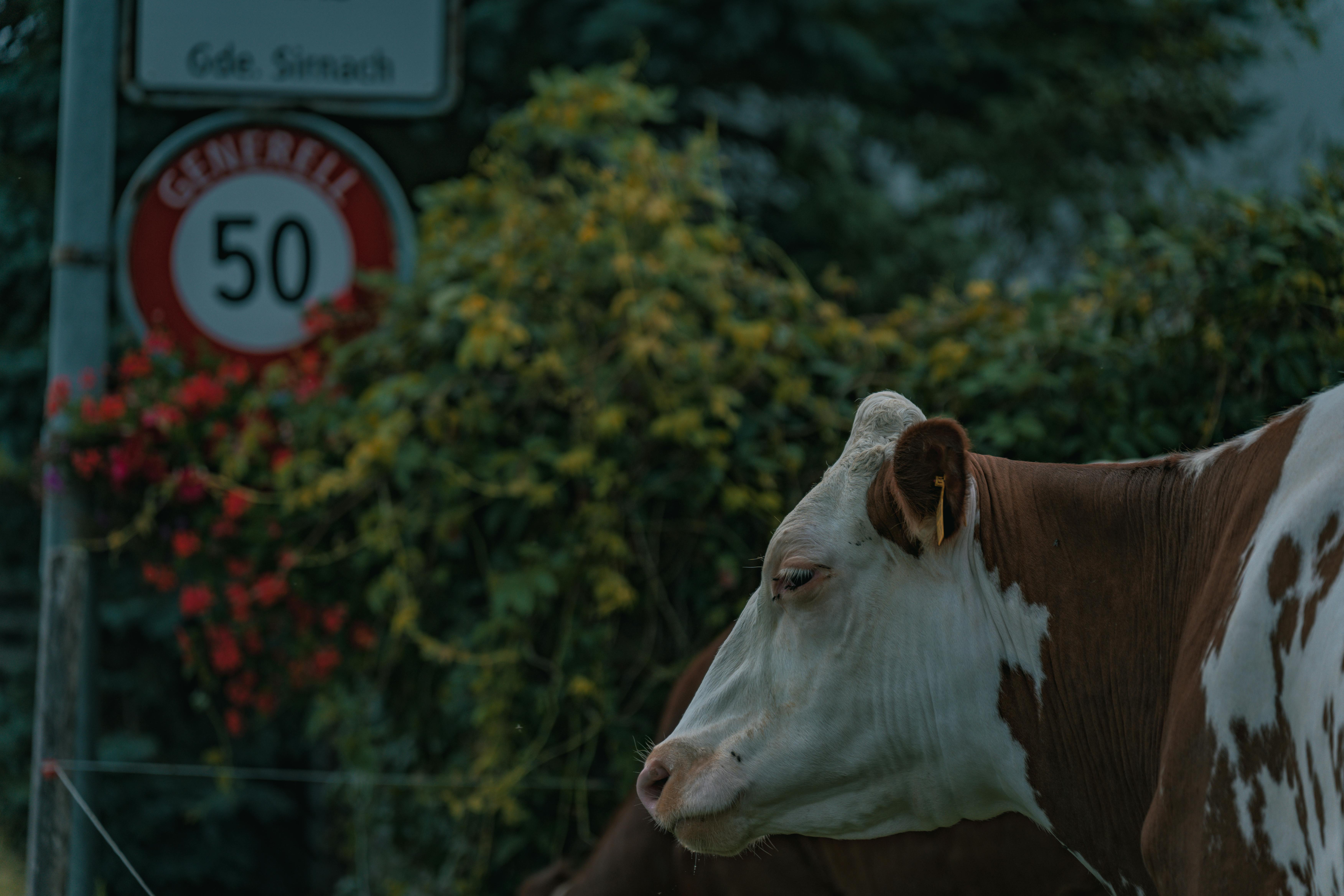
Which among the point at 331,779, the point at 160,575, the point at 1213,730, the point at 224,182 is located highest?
the point at 224,182

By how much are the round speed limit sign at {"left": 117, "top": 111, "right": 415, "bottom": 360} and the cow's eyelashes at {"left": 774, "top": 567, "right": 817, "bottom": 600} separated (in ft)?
8.41

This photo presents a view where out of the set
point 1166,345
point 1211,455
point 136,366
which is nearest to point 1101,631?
point 1211,455

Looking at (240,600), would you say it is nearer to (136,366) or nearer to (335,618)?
(335,618)

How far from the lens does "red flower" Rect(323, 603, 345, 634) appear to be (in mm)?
4195

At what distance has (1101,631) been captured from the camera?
195 centimetres

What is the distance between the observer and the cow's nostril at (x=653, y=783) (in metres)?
2.18

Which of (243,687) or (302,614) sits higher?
(302,614)

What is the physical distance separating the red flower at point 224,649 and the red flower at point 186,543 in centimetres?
27

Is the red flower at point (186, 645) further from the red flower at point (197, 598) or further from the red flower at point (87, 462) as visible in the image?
the red flower at point (87, 462)

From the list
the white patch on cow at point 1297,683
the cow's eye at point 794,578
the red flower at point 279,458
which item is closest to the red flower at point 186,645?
the red flower at point 279,458

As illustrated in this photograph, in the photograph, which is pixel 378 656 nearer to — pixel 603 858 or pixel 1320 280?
pixel 603 858

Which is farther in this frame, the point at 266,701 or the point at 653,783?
the point at 266,701

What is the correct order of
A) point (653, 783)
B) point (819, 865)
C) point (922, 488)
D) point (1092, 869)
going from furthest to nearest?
point (819, 865)
point (653, 783)
point (1092, 869)
point (922, 488)

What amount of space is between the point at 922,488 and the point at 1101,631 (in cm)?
34
